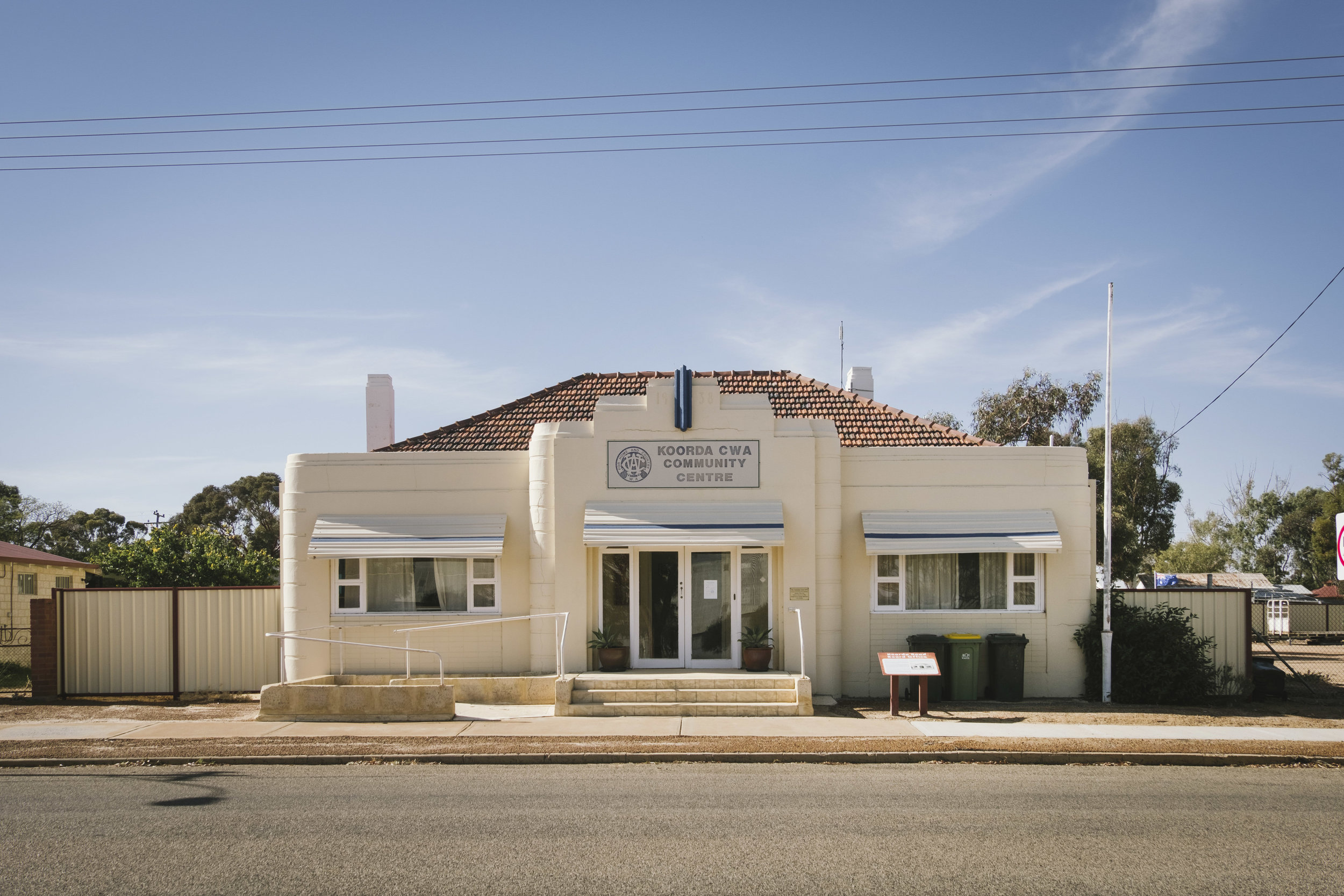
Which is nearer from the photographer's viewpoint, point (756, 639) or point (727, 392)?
point (756, 639)

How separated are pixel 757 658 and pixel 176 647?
31.6 feet

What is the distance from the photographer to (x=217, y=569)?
28.0m

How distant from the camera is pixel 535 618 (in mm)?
15727

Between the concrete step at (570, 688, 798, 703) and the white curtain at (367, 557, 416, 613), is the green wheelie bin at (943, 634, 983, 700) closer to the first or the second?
the concrete step at (570, 688, 798, 703)

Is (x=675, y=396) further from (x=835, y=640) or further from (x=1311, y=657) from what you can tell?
(x=1311, y=657)

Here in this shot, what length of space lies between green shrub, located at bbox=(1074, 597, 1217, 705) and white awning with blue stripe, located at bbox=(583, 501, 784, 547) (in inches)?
206

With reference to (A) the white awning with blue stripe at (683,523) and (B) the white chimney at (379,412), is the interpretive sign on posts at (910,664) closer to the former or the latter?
(A) the white awning with blue stripe at (683,523)

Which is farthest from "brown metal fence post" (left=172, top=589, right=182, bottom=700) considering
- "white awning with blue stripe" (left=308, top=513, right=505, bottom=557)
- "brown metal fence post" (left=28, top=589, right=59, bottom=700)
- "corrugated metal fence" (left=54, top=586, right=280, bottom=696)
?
"white awning with blue stripe" (left=308, top=513, right=505, bottom=557)

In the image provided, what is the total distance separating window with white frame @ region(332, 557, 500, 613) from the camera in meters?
16.2

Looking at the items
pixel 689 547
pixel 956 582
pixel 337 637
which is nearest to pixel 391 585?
pixel 337 637

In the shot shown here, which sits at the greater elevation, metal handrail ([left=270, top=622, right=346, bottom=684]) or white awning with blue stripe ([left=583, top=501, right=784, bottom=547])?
white awning with blue stripe ([left=583, top=501, right=784, bottom=547])

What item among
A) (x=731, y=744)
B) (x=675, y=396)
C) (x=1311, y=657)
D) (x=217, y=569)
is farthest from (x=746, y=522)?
(x=217, y=569)

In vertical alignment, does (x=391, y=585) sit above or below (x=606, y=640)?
above

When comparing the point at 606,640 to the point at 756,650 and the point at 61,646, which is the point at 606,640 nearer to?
the point at 756,650
